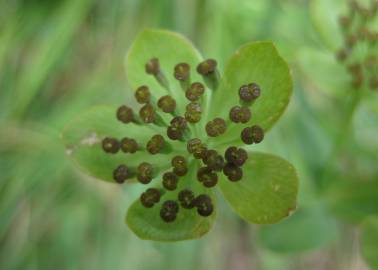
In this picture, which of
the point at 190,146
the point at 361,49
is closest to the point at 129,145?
the point at 190,146

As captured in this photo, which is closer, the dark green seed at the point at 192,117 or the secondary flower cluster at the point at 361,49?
the dark green seed at the point at 192,117

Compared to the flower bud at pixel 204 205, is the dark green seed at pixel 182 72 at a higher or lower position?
higher

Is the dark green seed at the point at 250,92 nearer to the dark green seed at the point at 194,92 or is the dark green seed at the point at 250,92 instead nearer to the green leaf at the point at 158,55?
the dark green seed at the point at 194,92

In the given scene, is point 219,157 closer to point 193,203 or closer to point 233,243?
point 193,203

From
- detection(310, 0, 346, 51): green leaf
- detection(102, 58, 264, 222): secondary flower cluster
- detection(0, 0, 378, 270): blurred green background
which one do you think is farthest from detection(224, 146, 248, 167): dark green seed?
detection(0, 0, 378, 270): blurred green background

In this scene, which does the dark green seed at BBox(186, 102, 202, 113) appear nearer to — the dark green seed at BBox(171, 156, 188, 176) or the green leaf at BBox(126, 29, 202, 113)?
the dark green seed at BBox(171, 156, 188, 176)

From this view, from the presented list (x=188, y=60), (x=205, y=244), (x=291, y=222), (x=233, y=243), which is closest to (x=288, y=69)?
(x=188, y=60)

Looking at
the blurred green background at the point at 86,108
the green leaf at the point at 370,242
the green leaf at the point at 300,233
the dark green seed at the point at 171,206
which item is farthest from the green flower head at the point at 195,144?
the blurred green background at the point at 86,108
